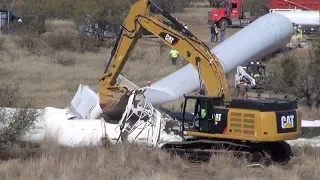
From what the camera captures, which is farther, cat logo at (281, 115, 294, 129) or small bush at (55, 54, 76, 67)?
small bush at (55, 54, 76, 67)

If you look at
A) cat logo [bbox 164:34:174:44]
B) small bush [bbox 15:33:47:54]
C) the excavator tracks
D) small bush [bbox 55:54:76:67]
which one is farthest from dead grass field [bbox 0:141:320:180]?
small bush [bbox 15:33:47:54]

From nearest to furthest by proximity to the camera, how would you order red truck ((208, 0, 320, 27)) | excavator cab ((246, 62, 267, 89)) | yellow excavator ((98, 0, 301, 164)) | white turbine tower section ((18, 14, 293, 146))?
yellow excavator ((98, 0, 301, 164)), white turbine tower section ((18, 14, 293, 146)), excavator cab ((246, 62, 267, 89)), red truck ((208, 0, 320, 27))

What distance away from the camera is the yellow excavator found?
15.2 m

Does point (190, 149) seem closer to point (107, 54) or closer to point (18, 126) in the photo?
point (18, 126)

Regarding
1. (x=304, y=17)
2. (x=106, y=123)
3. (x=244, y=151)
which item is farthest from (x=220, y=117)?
(x=304, y=17)

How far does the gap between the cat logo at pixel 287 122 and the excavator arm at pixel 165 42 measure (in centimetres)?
225

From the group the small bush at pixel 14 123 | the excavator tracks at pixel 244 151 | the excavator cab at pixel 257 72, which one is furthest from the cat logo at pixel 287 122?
the excavator cab at pixel 257 72

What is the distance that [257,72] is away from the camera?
30156 mm

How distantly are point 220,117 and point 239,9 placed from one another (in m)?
51.2

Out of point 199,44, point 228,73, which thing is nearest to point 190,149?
point 199,44

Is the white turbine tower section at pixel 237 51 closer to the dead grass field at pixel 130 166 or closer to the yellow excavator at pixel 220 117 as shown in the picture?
the yellow excavator at pixel 220 117

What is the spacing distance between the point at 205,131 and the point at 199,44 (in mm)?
2889

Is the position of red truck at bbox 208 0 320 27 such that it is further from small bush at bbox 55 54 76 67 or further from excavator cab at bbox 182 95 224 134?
excavator cab at bbox 182 95 224 134

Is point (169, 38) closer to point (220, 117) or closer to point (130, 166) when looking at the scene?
point (220, 117)
